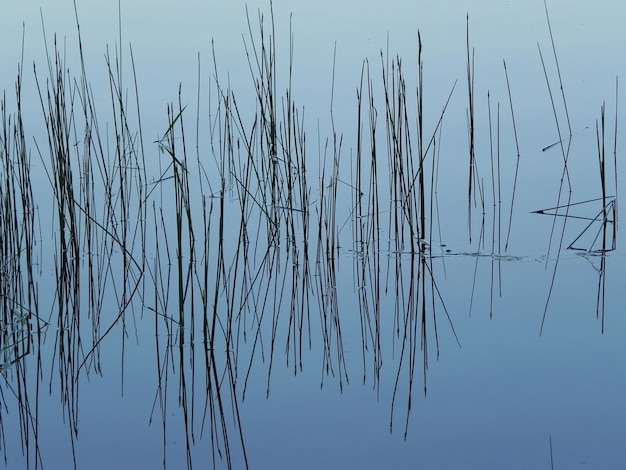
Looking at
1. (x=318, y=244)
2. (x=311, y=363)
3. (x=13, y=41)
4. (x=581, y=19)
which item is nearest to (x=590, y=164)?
(x=318, y=244)

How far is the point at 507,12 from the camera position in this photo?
630 cm

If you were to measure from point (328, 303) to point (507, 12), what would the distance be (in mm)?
4337

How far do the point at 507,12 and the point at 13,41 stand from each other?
2805mm

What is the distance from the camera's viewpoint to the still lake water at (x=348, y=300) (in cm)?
171

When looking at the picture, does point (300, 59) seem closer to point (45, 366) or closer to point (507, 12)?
point (507, 12)

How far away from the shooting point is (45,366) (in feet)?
6.59

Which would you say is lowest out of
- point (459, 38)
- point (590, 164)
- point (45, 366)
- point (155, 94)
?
point (45, 366)

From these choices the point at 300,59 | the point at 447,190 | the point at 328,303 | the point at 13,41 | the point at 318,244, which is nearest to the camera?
the point at 328,303

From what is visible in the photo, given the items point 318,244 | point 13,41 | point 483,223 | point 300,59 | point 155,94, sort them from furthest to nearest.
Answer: point 13,41 < point 300,59 < point 155,94 < point 483,223 < point 318,244

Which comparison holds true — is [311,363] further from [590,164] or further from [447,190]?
[590,164]

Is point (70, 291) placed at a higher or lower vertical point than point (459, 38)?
lower

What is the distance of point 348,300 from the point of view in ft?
7.82

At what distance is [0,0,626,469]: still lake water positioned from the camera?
1.71 m

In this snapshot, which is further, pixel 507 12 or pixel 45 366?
pixel 507 12
